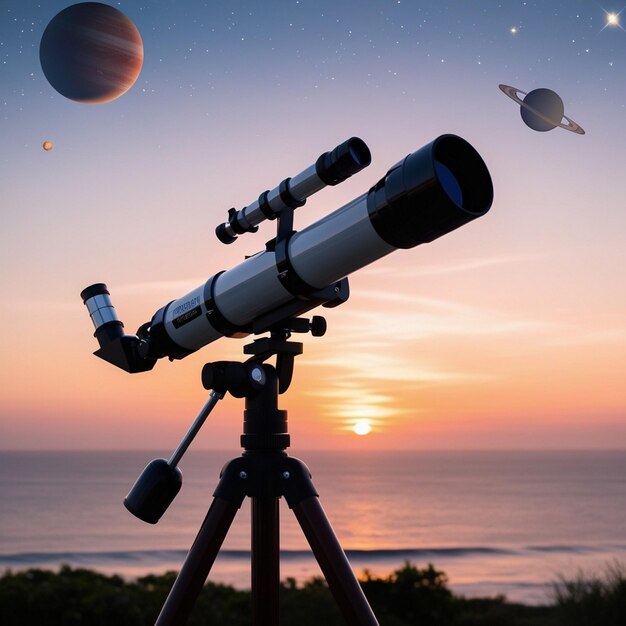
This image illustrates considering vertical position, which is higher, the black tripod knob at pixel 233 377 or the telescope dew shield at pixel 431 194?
the telescope dew shield at pixel 431 194

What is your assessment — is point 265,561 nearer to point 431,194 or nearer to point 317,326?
point 317,326

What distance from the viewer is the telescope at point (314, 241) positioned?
7.14 ft

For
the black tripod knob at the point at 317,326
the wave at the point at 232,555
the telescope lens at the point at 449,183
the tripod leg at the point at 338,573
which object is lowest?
the tripod leg at the point at 338,573

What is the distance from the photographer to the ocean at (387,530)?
1087 inches

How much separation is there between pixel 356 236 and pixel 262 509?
95cm

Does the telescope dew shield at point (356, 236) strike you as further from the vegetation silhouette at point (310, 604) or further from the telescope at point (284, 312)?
the vegetation silhouette at point (310, 604)

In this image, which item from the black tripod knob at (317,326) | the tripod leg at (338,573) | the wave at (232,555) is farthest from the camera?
the wave at (232,555)

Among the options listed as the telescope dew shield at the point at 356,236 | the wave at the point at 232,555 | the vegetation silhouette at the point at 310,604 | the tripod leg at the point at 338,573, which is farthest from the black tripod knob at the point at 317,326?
the wave at the point at 232,555

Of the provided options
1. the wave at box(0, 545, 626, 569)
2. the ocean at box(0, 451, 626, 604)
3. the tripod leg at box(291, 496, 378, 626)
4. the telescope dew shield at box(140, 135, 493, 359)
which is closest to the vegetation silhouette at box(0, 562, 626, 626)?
the telescope dew shield at box(140, 135, 493, 359)

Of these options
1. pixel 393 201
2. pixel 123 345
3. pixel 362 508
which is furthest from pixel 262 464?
pixel 362 508

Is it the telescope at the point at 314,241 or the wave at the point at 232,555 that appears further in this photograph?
the wave at the point at 232,555

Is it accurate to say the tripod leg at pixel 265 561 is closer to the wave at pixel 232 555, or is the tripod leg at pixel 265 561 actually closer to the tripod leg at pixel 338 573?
the tripod leg at pixel 338 573

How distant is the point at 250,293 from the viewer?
2.74 meters

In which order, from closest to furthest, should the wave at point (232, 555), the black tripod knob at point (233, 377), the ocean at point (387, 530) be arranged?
the black tripod knob at point (233, 377) < the ocean at point (387, 530) < the wave at point (232, 555)
